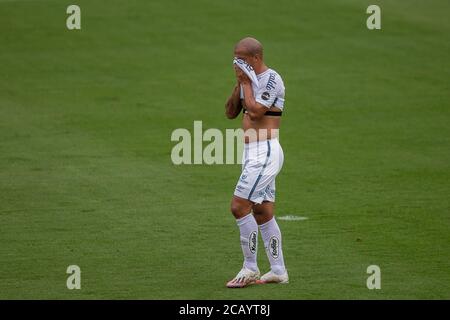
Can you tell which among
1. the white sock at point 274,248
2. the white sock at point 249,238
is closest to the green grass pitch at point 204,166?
the white sock at point 274,248

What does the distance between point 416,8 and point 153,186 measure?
15.5m

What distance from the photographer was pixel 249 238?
11.6 metres

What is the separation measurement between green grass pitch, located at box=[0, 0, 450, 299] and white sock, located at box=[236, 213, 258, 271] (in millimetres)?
401

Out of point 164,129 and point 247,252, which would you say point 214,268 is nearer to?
point 247,252

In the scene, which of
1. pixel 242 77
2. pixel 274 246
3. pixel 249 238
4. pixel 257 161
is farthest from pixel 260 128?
pixel 274 246

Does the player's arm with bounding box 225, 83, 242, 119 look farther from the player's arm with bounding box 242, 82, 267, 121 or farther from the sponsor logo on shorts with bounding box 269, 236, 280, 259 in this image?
the sponsor logo on shorts with bounding box 269, 236, 280, 259

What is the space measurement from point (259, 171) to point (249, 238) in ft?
2.49

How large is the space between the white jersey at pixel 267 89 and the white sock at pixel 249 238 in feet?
4.23

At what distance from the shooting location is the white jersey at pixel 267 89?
11391 millimetres

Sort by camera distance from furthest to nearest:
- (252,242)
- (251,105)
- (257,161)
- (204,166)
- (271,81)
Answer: (204,166)
(252,242)
(257,161)
(271,81)
(251,105)

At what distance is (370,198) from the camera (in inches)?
629

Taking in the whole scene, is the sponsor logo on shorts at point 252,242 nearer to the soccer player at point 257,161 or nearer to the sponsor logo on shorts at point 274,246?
the soccer player at point 257,161

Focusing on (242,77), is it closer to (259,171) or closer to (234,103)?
(234,103)
